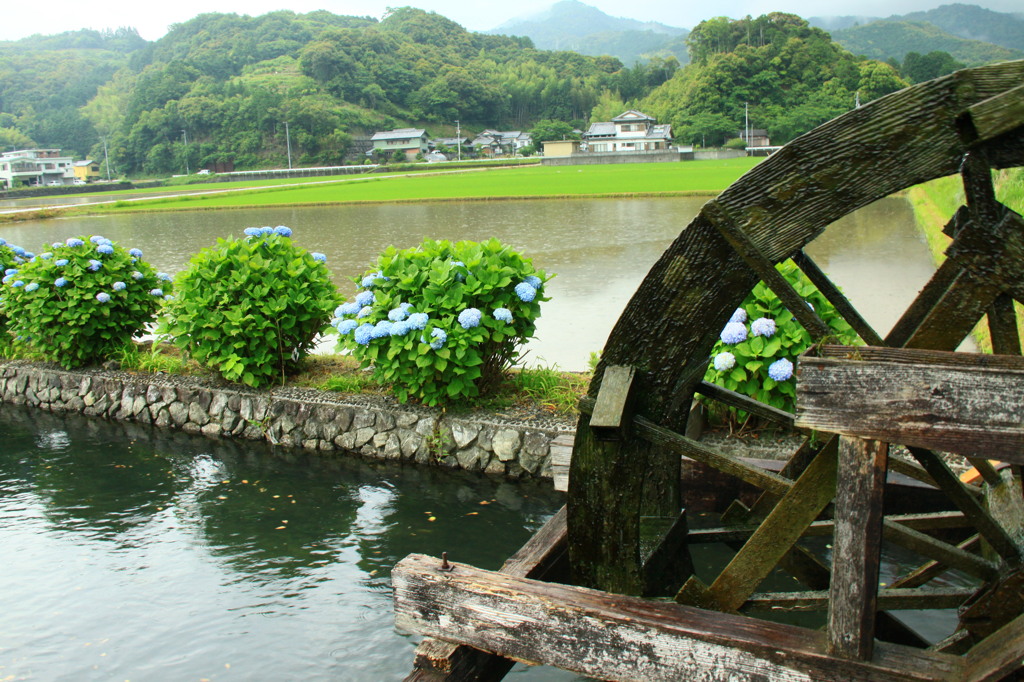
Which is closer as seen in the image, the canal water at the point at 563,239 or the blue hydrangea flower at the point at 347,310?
the blue hydrangea flower at the point at 347,310

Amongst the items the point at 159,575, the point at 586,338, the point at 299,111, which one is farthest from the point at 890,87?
the point at 159,575

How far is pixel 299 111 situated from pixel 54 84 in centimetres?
7451

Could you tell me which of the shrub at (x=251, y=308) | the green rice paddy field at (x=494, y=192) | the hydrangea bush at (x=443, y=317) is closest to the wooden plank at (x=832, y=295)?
the hydrangea bush at (x=443, y=317)

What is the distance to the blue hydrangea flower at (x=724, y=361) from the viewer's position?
491 cm

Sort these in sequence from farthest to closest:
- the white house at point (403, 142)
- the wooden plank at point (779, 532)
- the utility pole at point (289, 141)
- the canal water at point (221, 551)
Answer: the white house at point (403, 142)
the utility pole at point (289, 141)
the canal water at point (221, 551)
the wooden plank at point (779, 532)

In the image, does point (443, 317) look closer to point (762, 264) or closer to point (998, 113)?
point (762, 264)

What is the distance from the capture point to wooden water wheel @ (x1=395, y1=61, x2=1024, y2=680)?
90.8 inches

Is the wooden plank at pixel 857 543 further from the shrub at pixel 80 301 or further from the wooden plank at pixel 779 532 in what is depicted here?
the shrub at pixel 80 301

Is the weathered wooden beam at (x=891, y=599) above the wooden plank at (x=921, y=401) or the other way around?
the other way around

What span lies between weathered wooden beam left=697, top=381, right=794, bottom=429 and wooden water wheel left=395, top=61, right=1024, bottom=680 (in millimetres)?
204

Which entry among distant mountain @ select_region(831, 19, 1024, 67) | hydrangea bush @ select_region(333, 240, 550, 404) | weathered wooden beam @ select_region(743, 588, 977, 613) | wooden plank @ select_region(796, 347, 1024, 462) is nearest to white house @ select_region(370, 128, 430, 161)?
hydrangea bush @ select_region(333, 240, 550, 404)

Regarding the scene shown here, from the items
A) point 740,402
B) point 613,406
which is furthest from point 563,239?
point 613,406

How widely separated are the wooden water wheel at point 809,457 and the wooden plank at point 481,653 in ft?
0.14

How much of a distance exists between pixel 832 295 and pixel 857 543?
123 centimetres
